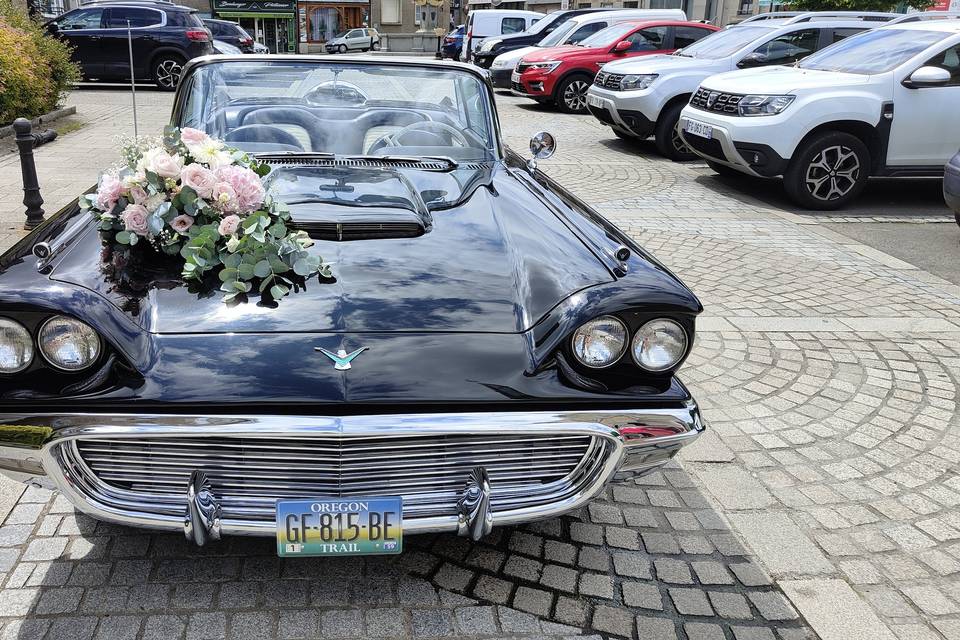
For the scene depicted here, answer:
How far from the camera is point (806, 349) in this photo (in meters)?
Answer: 4.70

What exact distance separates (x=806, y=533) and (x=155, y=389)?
2258 mm

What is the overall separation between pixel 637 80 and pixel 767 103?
9.58 ft

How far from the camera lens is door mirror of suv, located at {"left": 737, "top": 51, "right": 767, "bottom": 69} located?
10477mm

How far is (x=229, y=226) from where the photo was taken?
105 inches

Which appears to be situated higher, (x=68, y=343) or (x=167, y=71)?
(x=167, y=71)

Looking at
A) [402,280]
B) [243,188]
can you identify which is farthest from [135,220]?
[402,280]

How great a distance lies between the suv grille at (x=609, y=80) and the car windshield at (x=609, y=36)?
3.49 m

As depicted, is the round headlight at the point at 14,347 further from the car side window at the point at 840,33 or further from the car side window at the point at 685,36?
the car side window at the point at 685,36

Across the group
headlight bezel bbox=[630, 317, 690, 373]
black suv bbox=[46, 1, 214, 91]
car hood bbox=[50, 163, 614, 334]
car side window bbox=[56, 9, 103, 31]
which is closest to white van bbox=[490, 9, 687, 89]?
black suv bbox=[46, 1, 214, 91]

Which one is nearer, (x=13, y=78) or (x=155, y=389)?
(x=155, y=389)

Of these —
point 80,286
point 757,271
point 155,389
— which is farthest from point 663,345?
point 757,271

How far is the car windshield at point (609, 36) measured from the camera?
47.6ft

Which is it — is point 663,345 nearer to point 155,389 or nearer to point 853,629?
point 853,629

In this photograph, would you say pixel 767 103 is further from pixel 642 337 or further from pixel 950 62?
pixel 642 337
